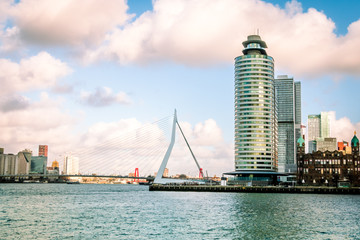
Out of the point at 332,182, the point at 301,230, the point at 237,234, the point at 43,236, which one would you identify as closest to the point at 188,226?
the point at 237,234

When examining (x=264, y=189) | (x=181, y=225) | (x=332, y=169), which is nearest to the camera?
(x=181, y=225)

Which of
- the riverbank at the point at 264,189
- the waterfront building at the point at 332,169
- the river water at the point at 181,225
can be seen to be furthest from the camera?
the waterfront building at the point at 332,169

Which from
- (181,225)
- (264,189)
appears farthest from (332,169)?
(181,225)

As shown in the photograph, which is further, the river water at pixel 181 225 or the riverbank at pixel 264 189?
the riverbank at pixel 264 189

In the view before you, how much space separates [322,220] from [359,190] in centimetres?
10943

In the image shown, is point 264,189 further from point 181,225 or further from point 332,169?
point 181,225

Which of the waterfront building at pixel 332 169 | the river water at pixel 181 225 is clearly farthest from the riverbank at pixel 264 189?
the river water at pixel 181 225

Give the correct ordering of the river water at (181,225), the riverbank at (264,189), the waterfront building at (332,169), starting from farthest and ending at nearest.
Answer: the waterfront building at (332,169) < the riverbank at (264,189) < the river water at (181,225)

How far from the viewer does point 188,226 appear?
208 ft

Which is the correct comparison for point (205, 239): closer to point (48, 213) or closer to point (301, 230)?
A: point (301, 230)

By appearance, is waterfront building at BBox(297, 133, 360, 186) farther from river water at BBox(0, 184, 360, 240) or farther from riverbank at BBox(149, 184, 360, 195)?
river water at BBox(0, 184, 360, 240)

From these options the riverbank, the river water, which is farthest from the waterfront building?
the river water

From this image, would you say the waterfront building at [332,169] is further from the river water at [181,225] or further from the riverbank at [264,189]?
the river water at [181,225]

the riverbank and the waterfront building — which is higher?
the waterfront building
